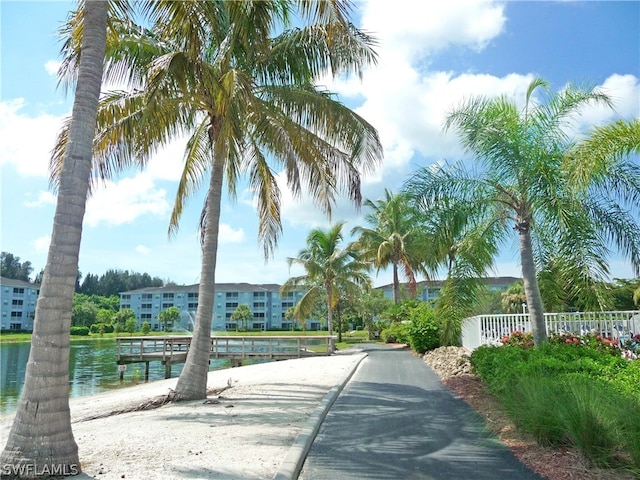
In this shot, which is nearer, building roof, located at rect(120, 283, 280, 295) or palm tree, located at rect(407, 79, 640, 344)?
palm tree, located at rect(407, 79, 640, 344)

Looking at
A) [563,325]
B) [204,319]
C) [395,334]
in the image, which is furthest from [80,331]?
[563,325]

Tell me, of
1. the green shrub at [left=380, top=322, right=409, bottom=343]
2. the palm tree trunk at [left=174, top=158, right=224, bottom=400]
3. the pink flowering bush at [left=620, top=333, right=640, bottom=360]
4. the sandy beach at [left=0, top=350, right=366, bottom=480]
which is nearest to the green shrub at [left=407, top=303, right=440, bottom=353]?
the green shrub at [left=380, top=322, right=409, bottom=343]

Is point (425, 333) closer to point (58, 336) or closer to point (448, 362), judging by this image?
point (448, 362)

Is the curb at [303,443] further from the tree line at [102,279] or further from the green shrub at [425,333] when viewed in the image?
the tree line at [102,279]

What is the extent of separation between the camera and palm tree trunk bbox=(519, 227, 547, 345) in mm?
11367

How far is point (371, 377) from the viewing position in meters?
14.8

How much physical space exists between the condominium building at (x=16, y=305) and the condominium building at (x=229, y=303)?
17.4 meters

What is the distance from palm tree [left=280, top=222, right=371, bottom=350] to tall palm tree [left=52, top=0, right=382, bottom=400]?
72.1 feet

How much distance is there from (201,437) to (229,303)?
9033cm

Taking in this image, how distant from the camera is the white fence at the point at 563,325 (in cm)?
1439

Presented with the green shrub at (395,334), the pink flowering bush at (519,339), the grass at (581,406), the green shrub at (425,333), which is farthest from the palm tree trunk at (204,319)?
the green shrub at (395,334)

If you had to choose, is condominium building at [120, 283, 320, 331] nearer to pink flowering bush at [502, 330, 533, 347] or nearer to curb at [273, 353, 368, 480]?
pink flowering bush at [502, 330, 533, 347]

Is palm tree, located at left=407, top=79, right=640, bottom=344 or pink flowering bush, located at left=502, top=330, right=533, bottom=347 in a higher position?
palm tree, located at left=407, top=79, right=640, bottom=344

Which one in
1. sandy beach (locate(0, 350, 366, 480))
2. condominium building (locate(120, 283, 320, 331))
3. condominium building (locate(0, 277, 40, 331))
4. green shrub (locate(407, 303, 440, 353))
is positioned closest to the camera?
sandy beach (locate(0, 350, 366, 480))
